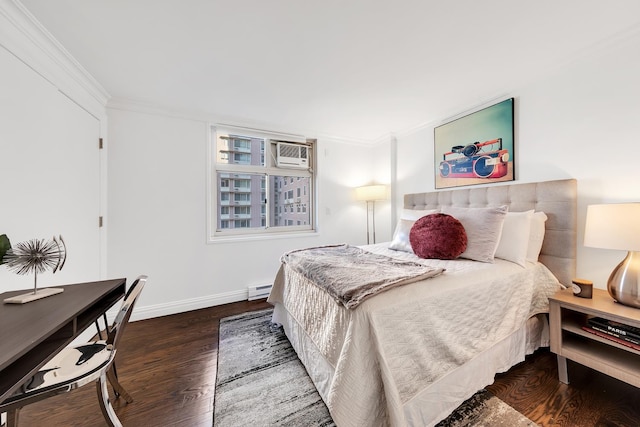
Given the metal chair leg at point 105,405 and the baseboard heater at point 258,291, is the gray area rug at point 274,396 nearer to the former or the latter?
the metal chair leg at point 105,405

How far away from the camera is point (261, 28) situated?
4.91ft

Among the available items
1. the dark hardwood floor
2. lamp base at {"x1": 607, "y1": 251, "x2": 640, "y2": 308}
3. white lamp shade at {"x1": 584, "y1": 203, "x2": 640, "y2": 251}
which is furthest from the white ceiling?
the dark hardwood floor

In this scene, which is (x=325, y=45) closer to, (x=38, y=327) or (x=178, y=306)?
(x=38, y=327)

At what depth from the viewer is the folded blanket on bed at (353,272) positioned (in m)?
1.18

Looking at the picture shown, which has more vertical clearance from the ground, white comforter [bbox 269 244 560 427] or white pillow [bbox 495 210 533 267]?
white pillow [bbox 495 210 533 267]

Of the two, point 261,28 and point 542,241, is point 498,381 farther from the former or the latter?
point 261,28

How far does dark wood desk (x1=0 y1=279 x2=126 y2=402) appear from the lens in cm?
75

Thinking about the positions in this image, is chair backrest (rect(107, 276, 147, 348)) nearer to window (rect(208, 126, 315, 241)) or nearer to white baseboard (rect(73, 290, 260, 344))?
white baseboard (rect(73, 290, 260, 344))

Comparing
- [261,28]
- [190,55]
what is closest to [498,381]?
[261,28]

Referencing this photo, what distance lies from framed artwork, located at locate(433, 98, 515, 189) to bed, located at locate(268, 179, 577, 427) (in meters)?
0.34

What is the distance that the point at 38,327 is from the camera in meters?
0.87

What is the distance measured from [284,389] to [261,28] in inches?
91.4

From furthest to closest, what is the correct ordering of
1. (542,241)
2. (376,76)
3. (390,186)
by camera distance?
(390,186) → (376,76) → (542,241)

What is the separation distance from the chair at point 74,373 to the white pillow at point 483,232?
2236 mm
